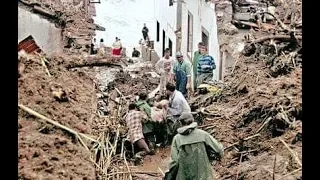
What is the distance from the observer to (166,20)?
2986 cm

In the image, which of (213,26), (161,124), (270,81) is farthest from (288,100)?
(213,26)

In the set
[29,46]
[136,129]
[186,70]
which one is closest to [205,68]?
[186,70]

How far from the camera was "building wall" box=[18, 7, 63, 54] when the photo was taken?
41.5 feet

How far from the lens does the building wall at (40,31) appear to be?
12.6m

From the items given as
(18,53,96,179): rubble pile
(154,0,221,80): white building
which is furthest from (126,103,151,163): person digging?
(154,0,221,80): white building

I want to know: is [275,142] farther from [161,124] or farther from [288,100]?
→ [161,124]

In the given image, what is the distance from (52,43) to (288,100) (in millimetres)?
5799

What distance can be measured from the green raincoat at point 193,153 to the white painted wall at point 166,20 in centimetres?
1812

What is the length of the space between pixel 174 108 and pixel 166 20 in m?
17.7

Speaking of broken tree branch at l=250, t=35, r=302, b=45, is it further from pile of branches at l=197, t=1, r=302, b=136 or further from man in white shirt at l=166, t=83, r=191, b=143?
man in white shirt at l=166, t=83, r=191, b=143

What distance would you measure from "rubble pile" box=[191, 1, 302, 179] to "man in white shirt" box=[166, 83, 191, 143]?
59 cm

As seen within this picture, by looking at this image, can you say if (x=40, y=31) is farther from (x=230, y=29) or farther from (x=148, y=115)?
(x=230, y=29)

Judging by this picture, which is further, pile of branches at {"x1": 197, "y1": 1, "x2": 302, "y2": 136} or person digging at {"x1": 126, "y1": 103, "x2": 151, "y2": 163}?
person digging at {"x1": 126, "y1": 103, "x2": 151, "y2": 163}
